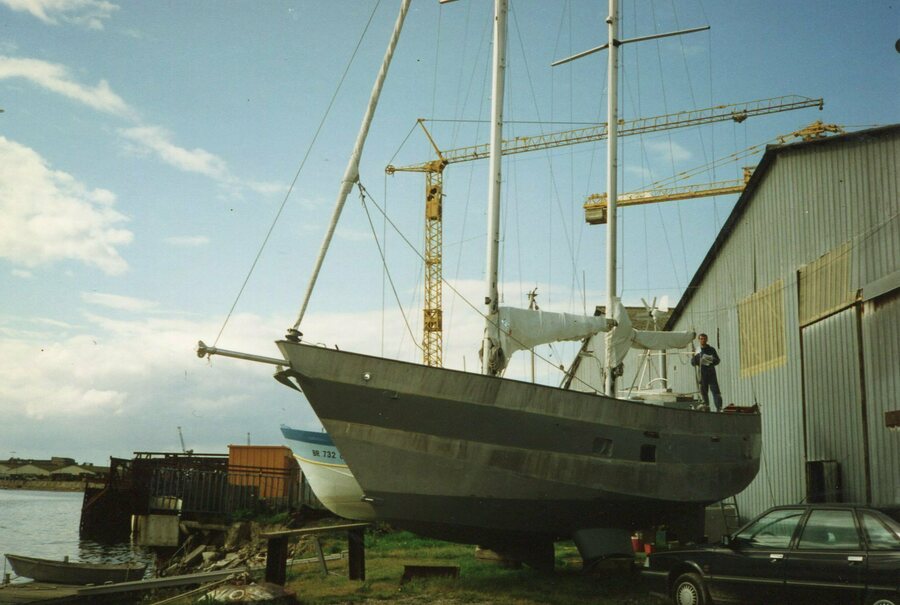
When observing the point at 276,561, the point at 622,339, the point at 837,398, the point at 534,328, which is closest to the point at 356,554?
the point at 276,561

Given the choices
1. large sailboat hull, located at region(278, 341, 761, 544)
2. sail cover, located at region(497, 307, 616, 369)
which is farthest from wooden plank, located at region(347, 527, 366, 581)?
sail cover, located at region(497, 307, 616, 369)

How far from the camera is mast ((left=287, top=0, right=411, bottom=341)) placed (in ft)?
41.5

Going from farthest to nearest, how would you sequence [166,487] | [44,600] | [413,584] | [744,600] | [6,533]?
[6,533] → [166,487] → [44,600] → [413,584] → [744,600]

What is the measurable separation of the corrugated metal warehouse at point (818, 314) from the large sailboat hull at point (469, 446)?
528 centimetres

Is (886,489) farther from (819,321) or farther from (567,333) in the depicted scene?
(567,333)

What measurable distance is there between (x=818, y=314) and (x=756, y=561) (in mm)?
9284

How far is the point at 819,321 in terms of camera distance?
661 inches

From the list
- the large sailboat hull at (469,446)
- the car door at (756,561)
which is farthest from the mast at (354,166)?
the car door at (756,561)

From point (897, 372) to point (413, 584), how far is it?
385 inches

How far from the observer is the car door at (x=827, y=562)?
823 centimetres

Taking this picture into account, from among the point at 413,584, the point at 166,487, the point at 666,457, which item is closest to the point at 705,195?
the point at 166,487

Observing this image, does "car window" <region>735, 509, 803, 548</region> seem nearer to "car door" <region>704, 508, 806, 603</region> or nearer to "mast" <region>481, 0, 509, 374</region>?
"car door" <region>704, 508, 806, 603</region>

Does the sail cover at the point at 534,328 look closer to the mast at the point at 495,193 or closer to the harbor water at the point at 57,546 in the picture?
the mast at the point at 495,193

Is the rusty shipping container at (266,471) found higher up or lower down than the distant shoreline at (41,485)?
higher up
